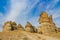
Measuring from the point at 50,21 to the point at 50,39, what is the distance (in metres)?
23.8

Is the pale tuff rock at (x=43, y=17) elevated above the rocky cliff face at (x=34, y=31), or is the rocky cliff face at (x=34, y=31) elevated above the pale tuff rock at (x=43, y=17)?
the pale tuff rock at (x=43, y=17)

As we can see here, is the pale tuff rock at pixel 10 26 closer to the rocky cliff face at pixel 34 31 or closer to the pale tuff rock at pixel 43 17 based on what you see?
the rocky cliff face at pixel 34 31

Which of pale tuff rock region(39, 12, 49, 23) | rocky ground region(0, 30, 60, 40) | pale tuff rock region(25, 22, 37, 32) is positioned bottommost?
rocky ground region(0, 30, 60, 40)

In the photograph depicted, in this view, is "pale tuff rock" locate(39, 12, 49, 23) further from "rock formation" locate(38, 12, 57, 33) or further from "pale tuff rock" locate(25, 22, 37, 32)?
"pale tuff rock" locate(25, 22, 37, 32)

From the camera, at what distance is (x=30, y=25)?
211ft

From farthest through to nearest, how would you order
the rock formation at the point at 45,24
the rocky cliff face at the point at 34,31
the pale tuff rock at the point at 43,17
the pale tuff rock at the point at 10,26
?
the pale tuff rock at the point at 10,26 → the pale tuff rock at the point at 43,17 → the rock formation at the point at 45,24 → the rocky cliff face at the point at 34,31

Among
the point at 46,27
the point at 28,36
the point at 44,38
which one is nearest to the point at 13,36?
the point at 28,36

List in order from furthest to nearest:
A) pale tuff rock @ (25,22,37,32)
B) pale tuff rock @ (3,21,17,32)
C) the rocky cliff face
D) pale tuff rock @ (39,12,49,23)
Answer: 1. pale tuff rock @ (25,22,37,32)
2. pale tuff rock @ (3,21,17,32)
3. pale tuff rock @ (39,12,49,23)
4. the rocky cliff face

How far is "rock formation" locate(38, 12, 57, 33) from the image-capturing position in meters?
53.7

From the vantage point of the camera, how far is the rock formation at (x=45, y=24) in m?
53.7

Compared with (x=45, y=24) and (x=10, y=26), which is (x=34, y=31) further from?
(x=10, y=26)

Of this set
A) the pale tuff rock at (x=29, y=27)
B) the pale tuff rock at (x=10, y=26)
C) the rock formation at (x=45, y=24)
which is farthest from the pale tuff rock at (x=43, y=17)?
the pale tuff rock at (x=10, y=26)

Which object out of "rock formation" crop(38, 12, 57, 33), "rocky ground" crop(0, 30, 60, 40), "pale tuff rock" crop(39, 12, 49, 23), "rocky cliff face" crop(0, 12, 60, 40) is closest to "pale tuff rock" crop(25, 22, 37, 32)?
"rocky cliff face" crop(0, 12, 60, 40)

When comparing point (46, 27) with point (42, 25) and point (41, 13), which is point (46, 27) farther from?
point (41, 13)
